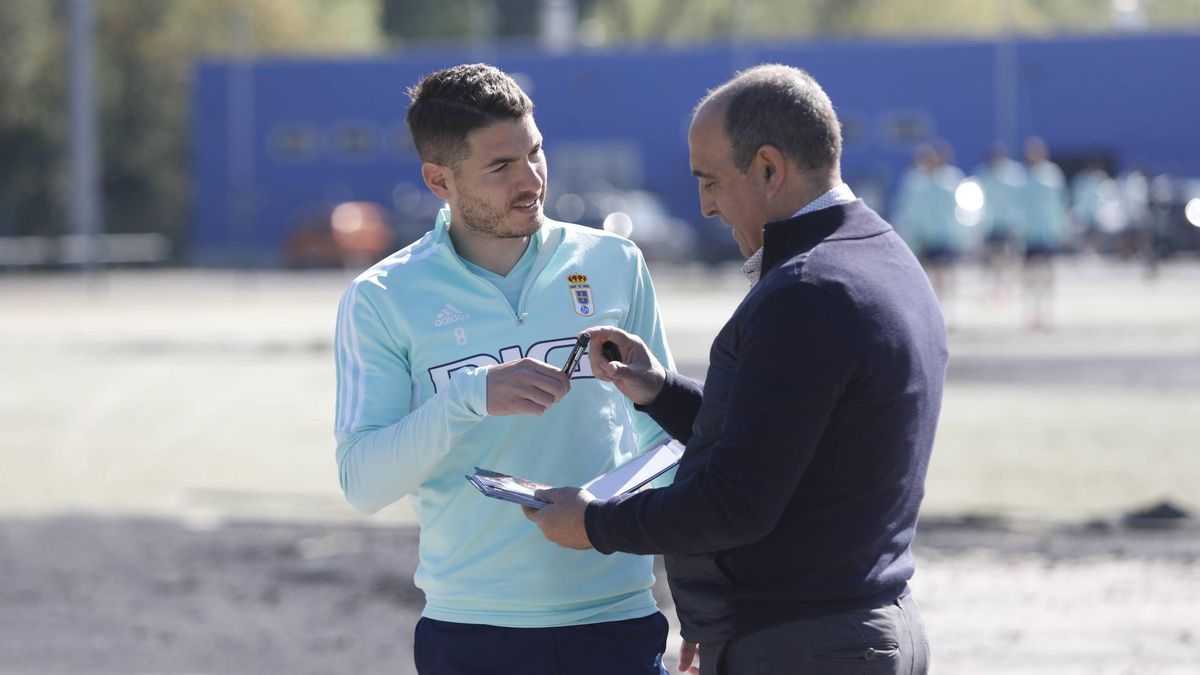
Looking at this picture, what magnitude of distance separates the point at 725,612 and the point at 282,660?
4165 mm

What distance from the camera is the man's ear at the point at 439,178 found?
3578mm

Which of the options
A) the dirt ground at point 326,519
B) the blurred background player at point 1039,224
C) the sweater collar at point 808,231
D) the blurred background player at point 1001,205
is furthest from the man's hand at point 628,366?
the blurred background player at point 1001,205

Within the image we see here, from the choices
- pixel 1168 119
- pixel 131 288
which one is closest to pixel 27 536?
pixel 131 288

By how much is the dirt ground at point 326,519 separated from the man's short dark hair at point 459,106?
3.64m

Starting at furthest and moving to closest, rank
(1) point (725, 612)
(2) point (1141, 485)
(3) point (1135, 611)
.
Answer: (2) point (1141, 485), (3) point (1135, 611), (1) point (725, 612)

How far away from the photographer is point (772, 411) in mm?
2854

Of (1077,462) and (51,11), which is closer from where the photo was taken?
(1077,462)

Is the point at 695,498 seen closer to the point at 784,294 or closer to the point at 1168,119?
the point at 784,294

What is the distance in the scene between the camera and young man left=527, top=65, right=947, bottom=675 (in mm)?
2875

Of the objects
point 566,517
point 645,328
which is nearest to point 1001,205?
point 645,328

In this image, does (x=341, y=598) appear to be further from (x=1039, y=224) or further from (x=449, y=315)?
(x=1039, y=224)

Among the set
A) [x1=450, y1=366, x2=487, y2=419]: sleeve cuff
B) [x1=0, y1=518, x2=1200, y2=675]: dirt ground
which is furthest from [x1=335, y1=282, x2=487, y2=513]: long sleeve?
[x1=0, y1=518, x2=1200, y2=675]: dirt ground

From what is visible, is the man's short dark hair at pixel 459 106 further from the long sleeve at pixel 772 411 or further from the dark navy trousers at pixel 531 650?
the dark navy trousers at pixel 531 650

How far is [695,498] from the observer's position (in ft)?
9.64
